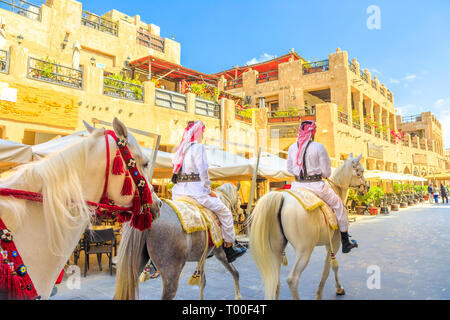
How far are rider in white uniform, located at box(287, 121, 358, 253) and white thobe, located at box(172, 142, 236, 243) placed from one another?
48.7 inches

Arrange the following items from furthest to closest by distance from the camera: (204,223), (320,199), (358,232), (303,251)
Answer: (358,232), (320,199), (303,251), (204,223)

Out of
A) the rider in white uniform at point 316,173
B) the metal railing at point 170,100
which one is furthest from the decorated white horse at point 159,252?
the metal railing at point 170,100

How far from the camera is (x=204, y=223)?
3.27m

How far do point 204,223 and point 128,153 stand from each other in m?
1.74

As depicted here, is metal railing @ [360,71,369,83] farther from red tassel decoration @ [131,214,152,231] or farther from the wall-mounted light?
red tassel decoration @ [131,214,152,231]

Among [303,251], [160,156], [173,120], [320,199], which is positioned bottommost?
[303,251]

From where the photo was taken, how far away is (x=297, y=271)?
3461 millimetres

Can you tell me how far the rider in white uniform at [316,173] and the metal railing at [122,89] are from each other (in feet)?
32.8

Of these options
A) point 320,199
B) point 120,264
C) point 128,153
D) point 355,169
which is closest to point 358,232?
point 355,169

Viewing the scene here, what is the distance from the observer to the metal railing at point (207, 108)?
15258 millimetres

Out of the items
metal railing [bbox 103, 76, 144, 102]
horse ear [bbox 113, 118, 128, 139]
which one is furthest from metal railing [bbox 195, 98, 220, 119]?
horse ear [bbox 113, 118, 128, 139]

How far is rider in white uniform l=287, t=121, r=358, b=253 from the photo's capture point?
4.05m

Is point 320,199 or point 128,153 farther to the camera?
point 320,199

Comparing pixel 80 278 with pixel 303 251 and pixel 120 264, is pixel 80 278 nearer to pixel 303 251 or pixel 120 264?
pixel 120 264
